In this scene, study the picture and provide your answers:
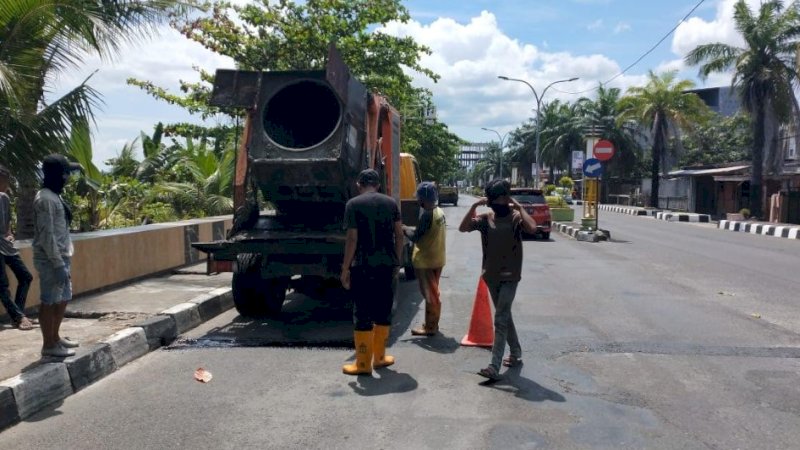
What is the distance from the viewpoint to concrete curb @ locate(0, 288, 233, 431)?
5.02 m

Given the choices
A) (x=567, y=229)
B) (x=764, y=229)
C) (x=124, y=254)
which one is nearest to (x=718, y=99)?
(x=764, y=229)

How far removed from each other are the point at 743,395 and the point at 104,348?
5.24 m

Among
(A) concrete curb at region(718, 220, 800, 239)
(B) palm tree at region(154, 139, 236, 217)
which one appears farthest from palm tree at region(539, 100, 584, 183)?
(B) palm tree at region(154, 139, 236, 217)

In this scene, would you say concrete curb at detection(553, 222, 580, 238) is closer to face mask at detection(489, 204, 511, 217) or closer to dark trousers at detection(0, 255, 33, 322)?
face mask at detection(489, 204, 511, 217)

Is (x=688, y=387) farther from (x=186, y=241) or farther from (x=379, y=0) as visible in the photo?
(x=379, y=0)

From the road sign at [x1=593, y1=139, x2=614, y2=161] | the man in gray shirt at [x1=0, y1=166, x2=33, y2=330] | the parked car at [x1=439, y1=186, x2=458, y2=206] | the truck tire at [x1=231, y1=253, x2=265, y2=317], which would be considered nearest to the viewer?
the man in gray shirt at [x1=0, y1=166, x2=33, y2=330]

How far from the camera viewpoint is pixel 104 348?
6.25 m

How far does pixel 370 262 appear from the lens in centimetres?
618

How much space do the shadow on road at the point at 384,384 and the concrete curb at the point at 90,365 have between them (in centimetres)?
217

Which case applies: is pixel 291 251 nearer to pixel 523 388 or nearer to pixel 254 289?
pixel 254 289

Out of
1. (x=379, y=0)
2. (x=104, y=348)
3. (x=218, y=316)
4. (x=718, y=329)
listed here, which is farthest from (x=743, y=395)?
(x=379, y=0)

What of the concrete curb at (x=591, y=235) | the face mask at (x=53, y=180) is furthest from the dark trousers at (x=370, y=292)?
the concrete curb at (x=591, y=235)

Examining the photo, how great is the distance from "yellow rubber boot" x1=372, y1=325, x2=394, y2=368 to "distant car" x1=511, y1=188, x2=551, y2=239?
15.0 metres

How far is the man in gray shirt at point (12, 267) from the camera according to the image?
22.8 feet
